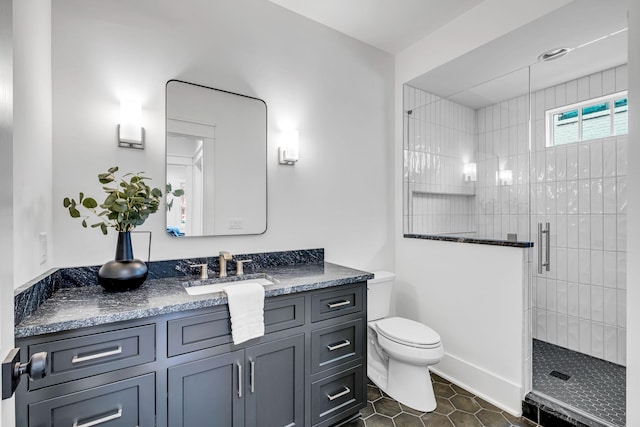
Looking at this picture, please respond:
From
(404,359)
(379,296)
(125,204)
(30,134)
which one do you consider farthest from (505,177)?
(30,134)

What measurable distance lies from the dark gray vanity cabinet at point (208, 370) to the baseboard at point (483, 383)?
0.92 m

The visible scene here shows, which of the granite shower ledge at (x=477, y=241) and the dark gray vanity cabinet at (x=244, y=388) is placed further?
the granite shower ledge at (x=477, y=241)

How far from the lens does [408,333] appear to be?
2.10 metres

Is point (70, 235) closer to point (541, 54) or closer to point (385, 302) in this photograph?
point (385, 302)

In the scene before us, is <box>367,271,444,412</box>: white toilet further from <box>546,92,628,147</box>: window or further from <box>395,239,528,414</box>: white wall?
<box>546,92,628,147</box>: window

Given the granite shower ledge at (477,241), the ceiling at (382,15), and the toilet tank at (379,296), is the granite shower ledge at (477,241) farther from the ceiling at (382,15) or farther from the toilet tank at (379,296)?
the ceiling at (382,15)

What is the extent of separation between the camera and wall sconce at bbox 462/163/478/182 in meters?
2.93

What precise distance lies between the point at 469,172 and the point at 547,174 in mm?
715

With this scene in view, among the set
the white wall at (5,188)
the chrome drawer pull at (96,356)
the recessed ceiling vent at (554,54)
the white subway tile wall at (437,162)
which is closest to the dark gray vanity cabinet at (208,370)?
the chrome drawer pull at (96,356)

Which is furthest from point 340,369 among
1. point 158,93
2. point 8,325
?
point 158,93

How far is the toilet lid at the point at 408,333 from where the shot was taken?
1.99 m

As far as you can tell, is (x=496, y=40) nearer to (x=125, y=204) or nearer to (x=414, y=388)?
(x=414, y=388)

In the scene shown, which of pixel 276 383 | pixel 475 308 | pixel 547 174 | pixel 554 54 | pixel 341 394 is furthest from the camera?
pixel 547 174

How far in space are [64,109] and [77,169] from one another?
0.31 meters
